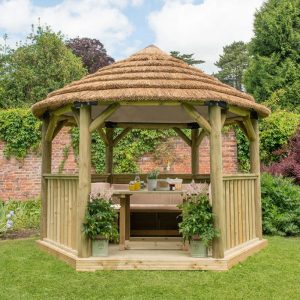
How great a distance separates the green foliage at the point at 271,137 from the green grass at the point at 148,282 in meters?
5.27

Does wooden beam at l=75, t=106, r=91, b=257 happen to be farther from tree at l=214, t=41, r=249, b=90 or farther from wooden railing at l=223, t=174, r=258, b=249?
tree at l=214, t=41, r=249, b=90

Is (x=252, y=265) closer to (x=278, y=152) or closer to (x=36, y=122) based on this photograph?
(x=278, y=152)

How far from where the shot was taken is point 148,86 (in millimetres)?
Result: 6371

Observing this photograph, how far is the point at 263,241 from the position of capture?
310 inches

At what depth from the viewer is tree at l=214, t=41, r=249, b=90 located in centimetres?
3962

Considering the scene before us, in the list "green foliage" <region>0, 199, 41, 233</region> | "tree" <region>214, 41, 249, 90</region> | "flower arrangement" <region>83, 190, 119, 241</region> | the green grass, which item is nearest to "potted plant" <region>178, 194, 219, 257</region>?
the green grass

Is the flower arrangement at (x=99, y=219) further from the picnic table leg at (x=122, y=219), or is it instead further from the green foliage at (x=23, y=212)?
the green foliage at (x=23, y=212)

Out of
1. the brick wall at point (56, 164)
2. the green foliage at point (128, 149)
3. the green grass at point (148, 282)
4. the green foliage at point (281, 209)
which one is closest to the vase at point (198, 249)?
the green grass at point (148, 282)

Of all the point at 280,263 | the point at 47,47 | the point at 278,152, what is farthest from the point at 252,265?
the point at 47,47

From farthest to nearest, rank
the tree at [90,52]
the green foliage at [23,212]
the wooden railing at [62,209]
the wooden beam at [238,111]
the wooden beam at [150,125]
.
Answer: the tree at [90,52], the green foliage at [23,212], the wooden beam at [150,125], the wooden beam at [238,111], the wooden railing at [62,209]

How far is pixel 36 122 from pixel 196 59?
24813 mm

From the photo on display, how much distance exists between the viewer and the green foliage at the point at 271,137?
1179cm

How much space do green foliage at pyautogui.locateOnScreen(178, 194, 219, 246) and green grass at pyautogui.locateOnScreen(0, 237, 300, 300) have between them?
54 cm

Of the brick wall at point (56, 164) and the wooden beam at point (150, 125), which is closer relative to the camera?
the wooden beam at point (150, 125)
